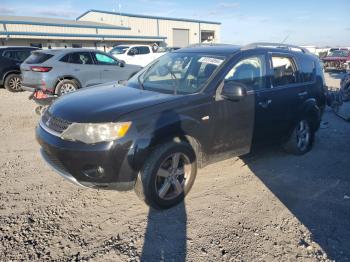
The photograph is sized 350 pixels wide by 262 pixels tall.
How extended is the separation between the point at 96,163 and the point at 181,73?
1822mm

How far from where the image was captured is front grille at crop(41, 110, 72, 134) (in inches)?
130

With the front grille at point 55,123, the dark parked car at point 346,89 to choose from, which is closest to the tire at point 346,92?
the dark parked car at point 346,89

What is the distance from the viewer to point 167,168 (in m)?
3.54

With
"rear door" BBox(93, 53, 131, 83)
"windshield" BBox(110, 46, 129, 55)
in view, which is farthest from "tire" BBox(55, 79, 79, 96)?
"windshield" BBox(110, 46, 129, 55)

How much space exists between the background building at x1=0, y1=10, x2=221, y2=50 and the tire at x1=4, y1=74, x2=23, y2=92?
68.9ft

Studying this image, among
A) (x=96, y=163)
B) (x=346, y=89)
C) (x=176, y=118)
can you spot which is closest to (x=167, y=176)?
(x=176, y=118)

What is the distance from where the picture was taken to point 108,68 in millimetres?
10477

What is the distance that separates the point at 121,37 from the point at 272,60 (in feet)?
124

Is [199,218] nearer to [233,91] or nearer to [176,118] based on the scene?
[176,118]

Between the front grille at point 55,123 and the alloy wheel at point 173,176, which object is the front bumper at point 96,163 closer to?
the front grille at point 55,123

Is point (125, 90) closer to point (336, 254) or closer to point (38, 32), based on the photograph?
point (336, 254)

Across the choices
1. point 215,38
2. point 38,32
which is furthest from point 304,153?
point 215,38

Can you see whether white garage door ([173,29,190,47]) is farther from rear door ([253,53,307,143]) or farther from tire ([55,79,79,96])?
rear door ([253,53,307,143])

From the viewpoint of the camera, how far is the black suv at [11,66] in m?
12.1
